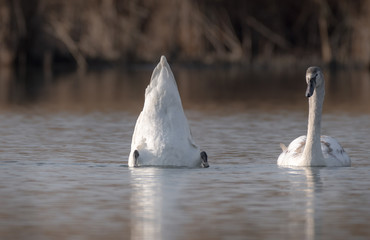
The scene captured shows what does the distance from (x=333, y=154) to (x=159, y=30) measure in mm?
Answer: 30564

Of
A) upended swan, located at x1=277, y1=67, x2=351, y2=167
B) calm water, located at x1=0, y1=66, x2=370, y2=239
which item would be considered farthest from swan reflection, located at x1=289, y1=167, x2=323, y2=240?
upended swan, located at x1=277, y1=67, x2=351, y2=167

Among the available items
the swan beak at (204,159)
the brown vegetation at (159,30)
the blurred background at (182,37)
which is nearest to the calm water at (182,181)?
the swan beak at (204,159)

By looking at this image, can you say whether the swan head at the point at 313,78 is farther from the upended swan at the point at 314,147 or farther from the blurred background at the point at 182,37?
the blurred background at the point at 182,37

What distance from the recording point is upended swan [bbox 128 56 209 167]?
11.6 m

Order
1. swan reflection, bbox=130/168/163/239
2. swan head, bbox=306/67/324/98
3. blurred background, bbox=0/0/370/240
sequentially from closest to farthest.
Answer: swan reflection, bbox=130/168/163/239 → blurred background, bbox=0/0/370/240 → swan head, bbox=306/67/324/98

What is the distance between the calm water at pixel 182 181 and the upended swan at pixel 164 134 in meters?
0.16

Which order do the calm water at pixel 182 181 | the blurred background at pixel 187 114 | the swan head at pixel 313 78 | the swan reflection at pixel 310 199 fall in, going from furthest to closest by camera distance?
the swan head at pixel 313 78
the blurred background at pixel 187 114
the calm water at pixel 182 181
the swan reflection at pixel 310 199

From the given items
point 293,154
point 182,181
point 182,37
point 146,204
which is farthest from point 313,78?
point 182,37

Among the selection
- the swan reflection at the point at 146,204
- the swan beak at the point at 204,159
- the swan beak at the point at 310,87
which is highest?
the swan beak at the point at 310,87

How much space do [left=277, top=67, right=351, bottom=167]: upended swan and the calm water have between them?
208 mm

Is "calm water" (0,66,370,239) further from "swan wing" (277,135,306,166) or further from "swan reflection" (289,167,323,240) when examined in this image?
"swan wing" (277,135,306,166)

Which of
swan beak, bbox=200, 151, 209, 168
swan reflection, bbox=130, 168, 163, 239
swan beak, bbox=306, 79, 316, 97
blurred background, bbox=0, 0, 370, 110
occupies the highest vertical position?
blurred background, bbox=0, 0, 370, 110

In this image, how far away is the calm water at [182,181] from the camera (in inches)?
328

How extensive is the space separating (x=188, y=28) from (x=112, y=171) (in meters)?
30.4
